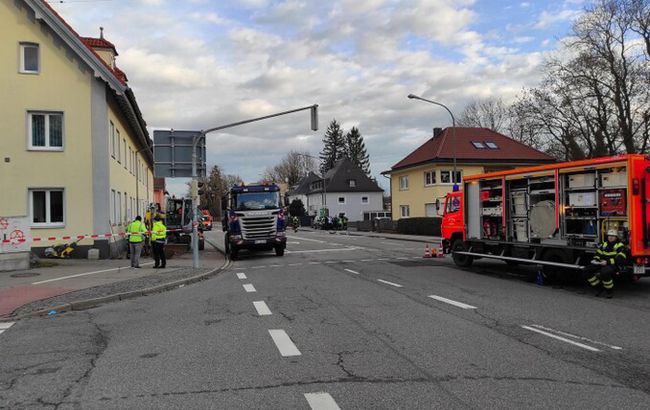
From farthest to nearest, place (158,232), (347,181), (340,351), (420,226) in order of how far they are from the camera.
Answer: (347,181) < (420,226) < (158,232) < (340,351)

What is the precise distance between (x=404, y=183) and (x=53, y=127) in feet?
113

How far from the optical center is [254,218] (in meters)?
21.7

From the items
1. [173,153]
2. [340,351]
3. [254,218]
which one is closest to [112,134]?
[173,153]

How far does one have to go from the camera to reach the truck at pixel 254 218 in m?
21.7

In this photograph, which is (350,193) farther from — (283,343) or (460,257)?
(283,343)

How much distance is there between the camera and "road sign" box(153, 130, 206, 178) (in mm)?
17531

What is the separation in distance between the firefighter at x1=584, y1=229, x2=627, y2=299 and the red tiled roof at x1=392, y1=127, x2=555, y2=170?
32.1 metres

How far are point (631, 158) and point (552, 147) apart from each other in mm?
40414

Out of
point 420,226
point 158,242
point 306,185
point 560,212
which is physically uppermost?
point 306,185

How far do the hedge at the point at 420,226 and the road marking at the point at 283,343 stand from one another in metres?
31.0

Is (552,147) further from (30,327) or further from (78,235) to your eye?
(30,327)

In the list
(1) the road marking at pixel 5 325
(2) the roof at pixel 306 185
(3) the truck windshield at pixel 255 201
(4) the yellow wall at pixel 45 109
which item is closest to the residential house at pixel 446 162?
(3) the truck windshield at pixel 255 201

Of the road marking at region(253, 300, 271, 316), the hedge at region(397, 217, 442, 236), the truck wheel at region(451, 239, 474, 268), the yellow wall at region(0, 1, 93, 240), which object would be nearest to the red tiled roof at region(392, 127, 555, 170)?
the hedge at region(397, 217, 442, 236)

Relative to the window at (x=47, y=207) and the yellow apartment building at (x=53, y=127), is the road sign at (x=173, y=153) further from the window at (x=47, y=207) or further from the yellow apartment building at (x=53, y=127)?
the window at (x=47, y=207)
